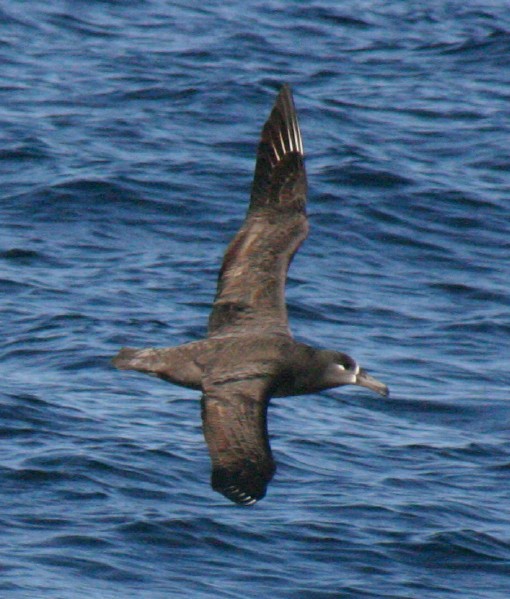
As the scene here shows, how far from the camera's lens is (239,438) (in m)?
8.87

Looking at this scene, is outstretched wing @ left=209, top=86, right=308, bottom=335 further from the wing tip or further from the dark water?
the dark water

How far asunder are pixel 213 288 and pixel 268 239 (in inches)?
182

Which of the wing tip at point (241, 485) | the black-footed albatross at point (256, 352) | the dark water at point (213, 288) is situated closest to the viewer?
→ the wing tip at point (241, 485)

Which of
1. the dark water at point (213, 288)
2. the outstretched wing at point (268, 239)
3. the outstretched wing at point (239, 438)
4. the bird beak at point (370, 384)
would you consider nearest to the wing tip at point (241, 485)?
the outstretched wing at point (239, 438)

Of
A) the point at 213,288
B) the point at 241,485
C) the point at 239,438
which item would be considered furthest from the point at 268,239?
the point at 213,288

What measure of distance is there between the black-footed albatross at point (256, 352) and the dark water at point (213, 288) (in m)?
2.10

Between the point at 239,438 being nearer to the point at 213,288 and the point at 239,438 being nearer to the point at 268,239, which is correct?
the point at 268,239

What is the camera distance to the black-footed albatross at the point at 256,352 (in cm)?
884

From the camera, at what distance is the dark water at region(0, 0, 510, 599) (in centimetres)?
1167

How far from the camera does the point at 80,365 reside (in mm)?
13852

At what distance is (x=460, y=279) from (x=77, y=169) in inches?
187

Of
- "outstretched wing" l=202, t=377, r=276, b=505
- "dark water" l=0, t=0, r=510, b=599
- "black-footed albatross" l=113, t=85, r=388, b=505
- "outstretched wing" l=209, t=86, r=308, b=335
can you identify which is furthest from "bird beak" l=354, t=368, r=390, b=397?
"dark water" l=0, t=0, r=510, b=599

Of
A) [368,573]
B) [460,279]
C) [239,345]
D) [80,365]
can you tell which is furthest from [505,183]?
[239,345]

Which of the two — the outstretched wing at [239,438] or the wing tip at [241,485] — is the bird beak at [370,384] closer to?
the outstretched wing at [239,438]
